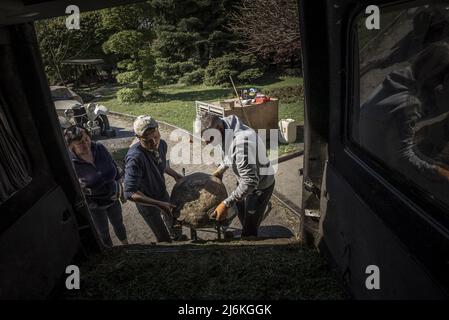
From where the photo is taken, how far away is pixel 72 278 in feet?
8.56

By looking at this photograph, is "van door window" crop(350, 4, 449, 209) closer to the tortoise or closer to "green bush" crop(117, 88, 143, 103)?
the tortoise

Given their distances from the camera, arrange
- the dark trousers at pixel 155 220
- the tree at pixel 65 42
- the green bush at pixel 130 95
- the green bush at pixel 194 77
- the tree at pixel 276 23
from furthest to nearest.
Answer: the tree at pixel 65 42
the green bush at pixel 194 77
the green bush at pixel 130 95
the tree at pixel 276 23
the dark trousers at pixel 155 220

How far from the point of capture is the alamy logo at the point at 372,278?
1.84m

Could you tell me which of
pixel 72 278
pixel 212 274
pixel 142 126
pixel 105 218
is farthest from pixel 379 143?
pixel 105 218

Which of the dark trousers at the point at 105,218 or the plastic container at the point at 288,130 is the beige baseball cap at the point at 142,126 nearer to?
the dark trousers at the point at 105,218

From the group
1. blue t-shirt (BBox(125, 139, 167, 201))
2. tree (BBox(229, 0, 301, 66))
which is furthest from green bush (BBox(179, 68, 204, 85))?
blue t-shirt (BBox(125, 139, 167, 201))

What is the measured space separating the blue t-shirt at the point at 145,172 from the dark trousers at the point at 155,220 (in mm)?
181

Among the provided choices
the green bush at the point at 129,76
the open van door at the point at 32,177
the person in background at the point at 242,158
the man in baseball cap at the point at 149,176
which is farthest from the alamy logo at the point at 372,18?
the green bush at the point at 129,76

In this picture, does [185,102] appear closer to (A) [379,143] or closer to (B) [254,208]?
(B) [254,208]

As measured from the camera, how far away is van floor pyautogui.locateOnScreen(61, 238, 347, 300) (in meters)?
2.38

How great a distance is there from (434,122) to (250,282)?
62.3 inches

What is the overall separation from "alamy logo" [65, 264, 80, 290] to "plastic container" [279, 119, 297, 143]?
8.71 metres
